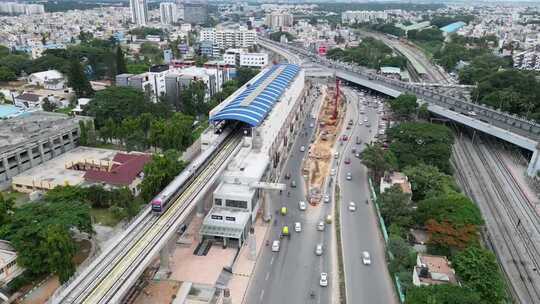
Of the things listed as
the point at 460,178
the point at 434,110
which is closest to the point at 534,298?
the point at 460,178

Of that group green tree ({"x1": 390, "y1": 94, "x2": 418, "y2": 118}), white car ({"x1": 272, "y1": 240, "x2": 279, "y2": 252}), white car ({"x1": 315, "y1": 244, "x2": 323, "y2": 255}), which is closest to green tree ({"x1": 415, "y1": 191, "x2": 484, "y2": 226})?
white car ({"x1": 315, "y1": 244, "x2": 323, "y2": 255})

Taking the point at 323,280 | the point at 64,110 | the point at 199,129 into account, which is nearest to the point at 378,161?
the point at 323,280

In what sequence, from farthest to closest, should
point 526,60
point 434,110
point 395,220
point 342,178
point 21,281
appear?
point 526,60
point 434,110
point 342,178
point 395,220
point 21,281

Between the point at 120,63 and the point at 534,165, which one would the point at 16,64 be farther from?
the point at 534,165

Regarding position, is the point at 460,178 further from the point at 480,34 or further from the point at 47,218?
the point at 480,34

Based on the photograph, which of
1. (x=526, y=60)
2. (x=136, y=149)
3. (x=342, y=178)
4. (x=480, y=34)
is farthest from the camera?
→ (x=480, y=34)

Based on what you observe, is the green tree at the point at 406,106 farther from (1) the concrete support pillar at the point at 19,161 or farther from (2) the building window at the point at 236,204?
(1) the concrete support pillar at the point at 19,161
